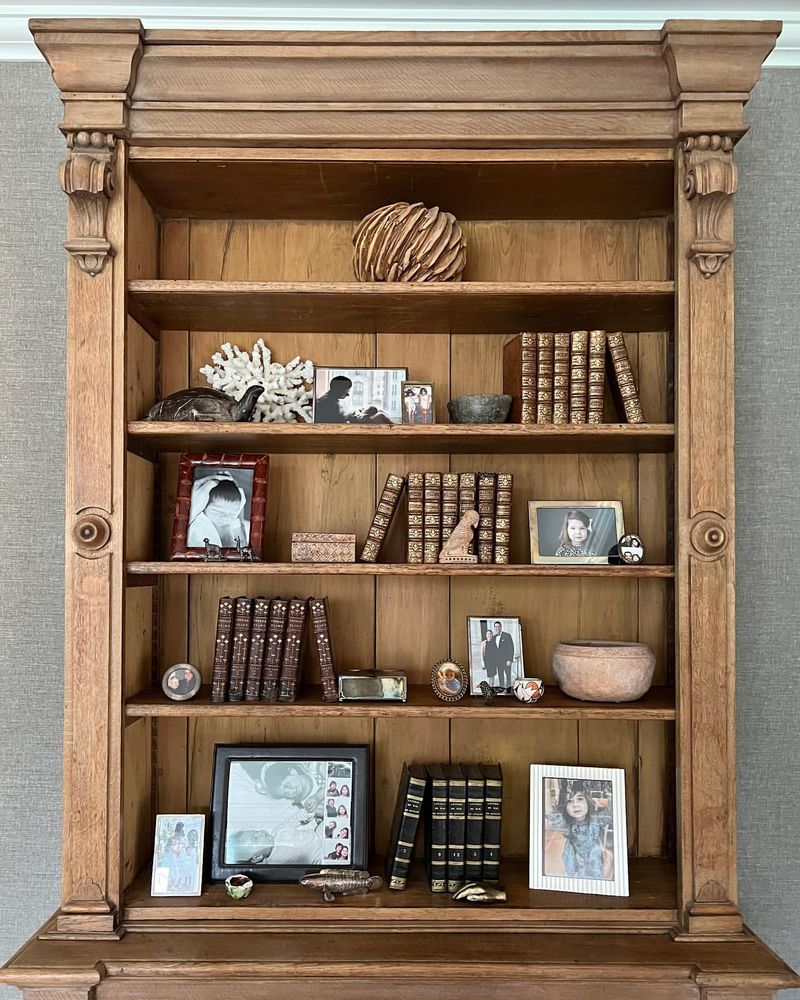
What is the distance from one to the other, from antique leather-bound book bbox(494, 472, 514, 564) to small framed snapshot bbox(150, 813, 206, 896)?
0.88 metres

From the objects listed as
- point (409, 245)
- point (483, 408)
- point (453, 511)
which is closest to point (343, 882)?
point (453, 511)

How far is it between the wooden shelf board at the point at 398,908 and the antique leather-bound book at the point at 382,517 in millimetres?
731

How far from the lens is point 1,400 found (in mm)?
2141

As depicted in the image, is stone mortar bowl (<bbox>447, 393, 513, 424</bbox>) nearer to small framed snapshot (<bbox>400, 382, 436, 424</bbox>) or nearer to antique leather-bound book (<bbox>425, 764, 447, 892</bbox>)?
small framed snapshot (<bbox>400, 382, 436, 424</bbox>)

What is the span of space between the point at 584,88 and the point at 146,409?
1195mm

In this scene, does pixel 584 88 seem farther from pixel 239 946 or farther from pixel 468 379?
pixel 239 946

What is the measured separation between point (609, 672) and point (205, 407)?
105cm

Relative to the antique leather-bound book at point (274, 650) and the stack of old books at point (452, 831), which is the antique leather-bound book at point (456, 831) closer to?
the stack of old books at point (452, 831)

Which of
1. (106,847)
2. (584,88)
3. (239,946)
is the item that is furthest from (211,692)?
(584,88)

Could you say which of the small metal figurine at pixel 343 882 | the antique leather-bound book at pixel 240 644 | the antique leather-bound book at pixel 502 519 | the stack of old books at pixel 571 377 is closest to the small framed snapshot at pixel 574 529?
the antique leather-bound book at pixel 502 519

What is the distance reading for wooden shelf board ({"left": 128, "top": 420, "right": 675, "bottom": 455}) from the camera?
1812mm

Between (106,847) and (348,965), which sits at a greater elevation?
(106,847)

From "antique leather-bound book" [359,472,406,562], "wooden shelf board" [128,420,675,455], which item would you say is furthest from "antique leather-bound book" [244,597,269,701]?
"wooden shelf board" [128,420,675,455]

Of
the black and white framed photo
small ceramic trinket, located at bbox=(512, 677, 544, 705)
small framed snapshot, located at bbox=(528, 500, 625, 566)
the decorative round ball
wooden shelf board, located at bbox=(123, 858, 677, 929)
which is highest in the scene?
the decorative round ball
